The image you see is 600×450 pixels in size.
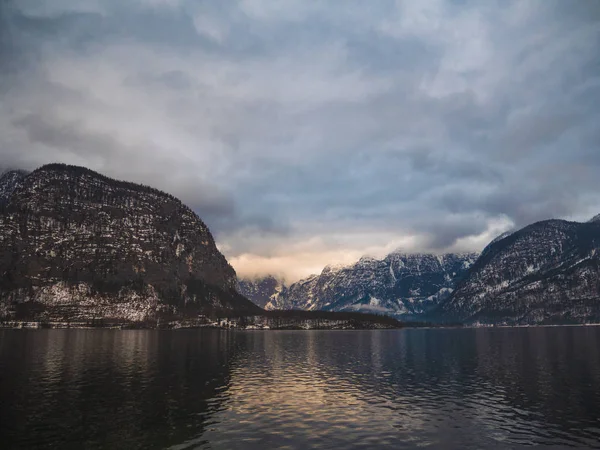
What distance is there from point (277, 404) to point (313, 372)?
146 ft

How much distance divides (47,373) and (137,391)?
36832mm

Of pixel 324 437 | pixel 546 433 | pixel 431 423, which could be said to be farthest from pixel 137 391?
pixel 546 433

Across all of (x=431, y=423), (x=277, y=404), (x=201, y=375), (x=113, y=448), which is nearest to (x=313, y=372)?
(x=201, y=375)

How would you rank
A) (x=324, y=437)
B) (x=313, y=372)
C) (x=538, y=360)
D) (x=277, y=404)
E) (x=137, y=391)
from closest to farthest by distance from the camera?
(x=324, y=437) → (x=277, y=404) → (x=137, y=391) → (x=313, y=372) → (x=538, y=360)

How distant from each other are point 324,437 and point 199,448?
1550 centimetres

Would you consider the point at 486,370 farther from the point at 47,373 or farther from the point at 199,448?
the point at 47,373

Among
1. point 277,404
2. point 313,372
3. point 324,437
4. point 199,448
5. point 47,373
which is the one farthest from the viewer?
point 313,372

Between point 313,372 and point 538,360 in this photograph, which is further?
point 538,360

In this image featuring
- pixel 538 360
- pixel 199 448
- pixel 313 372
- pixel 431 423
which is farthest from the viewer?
pixel 538 360

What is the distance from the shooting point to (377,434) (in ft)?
183

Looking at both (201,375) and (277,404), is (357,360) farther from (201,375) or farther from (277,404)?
(277,404)

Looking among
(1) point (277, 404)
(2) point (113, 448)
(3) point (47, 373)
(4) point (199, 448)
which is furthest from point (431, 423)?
(3) point (47, 373)

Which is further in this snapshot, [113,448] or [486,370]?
[486,370]

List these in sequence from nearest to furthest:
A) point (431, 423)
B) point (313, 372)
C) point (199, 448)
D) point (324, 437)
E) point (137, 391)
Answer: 1. point (199, 448)
2. point (324, 437)
3. point (431, 423)
4. point (137, 391)
5. point (313, 372)
